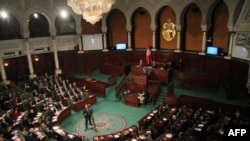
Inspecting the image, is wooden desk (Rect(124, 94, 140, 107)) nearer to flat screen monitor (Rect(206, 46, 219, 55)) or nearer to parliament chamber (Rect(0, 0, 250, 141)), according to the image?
parliament chamber (Rect(0, 0, 250, 141))

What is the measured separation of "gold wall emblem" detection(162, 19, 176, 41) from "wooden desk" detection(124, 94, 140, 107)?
23.8 ft

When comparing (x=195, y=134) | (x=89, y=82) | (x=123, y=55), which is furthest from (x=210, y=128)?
(x=123, y=55)

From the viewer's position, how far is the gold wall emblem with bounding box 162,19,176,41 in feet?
67.9

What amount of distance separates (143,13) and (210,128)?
45.0ft

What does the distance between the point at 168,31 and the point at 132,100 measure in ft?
26.1

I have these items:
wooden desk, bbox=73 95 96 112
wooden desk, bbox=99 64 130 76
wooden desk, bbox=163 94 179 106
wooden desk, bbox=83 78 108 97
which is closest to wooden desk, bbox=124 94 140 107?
wooden desk, bbox=163 94 179 106

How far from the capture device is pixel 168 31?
68.9ft

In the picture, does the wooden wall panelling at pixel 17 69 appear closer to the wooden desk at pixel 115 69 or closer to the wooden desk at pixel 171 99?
the wooden desk at pixel 115 69

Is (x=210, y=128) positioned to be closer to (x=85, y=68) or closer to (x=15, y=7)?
(x=85, y=68)

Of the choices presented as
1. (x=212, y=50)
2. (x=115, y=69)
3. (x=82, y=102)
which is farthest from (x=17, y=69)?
(x=212, y=50)

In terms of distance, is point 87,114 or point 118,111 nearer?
point 87,114

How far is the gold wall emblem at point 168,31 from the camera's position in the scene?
67.9 feet

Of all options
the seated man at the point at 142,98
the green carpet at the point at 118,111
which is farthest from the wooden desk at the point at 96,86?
the seated man at the point at 142,98

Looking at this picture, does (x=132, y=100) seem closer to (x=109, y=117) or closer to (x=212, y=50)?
(x=109, y=117)
